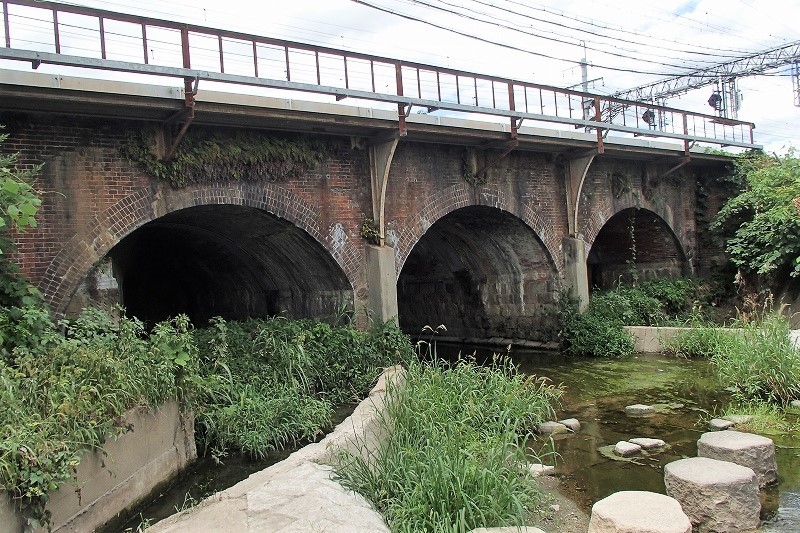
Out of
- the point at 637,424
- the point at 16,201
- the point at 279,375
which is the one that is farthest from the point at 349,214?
the point at 637,424

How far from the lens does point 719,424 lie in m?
6.82

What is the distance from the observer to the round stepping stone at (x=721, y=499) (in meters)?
4.23

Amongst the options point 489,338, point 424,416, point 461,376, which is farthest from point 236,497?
point 489,338

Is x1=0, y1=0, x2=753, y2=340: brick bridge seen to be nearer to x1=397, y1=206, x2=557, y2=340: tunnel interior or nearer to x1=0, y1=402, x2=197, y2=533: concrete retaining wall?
x1=397, y1=206, x2=557, y2=340: tunnel interior

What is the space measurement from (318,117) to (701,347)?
7648 millimetres

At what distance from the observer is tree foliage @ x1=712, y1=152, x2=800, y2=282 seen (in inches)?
541

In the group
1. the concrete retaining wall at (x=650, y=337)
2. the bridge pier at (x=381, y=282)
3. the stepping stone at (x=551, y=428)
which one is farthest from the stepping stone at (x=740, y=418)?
the bridge pier at (x=381, y=282)

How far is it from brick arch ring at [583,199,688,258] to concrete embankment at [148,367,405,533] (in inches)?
423

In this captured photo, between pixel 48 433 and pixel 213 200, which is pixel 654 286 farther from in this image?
pixel 48 433

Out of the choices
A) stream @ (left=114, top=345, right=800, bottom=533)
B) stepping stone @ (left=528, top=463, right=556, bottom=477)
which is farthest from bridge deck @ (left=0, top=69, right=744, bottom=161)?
stepping stone @ (left=528, top=463, right=556, bottom=477)

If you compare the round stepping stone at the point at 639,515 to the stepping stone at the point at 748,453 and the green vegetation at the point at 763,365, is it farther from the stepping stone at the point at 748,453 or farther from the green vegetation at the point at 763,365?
the green vegetation at the point at 763,365

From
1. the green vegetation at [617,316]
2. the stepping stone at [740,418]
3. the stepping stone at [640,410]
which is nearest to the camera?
the stepping stone at [740,418]

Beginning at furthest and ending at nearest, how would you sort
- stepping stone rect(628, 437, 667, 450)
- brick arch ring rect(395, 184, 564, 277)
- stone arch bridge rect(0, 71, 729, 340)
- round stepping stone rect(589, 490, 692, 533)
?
brick arch ring rect(395, 184, 564, 277), stone arch bridge rect(0, 71, 729, 340), stepping stone rect(628, 437, 667, 450), round stepping stone rect(589, 490, 692, 533)

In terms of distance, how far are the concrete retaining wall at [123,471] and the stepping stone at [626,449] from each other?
4287 millimetres
